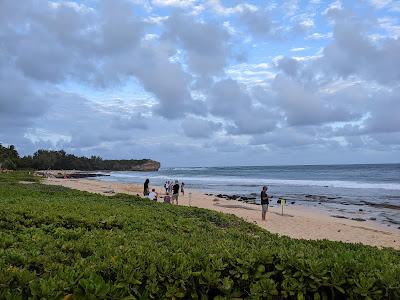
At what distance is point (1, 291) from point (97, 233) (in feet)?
11.8

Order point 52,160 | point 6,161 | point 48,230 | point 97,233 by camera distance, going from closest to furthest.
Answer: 1. point 97,233
2. point 48,230
3. point 6,161
4. point 52,160

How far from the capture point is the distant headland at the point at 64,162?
10173 cm

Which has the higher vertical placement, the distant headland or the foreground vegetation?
the distant headland

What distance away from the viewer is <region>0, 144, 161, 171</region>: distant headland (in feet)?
334

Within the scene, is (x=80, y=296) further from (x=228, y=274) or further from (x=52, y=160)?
(x=52, y=160)

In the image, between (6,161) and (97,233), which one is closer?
(97,233)

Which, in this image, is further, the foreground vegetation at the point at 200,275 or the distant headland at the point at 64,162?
the distant headland at the point at 64,162

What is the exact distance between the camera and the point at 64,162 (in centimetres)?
15050

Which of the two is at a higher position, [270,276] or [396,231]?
[270,276]

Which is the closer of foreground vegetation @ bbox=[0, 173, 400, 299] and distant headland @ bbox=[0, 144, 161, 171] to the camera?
foreground vegetation @ bbox=[0, 173, 400, 299]

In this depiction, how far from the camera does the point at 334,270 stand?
407cm

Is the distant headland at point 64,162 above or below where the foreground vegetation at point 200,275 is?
above

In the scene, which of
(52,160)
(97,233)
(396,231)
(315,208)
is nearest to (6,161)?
(52,160)

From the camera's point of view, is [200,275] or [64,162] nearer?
[200,275]
